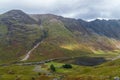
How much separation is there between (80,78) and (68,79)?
11064 mm

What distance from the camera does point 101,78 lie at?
14675 centimetres

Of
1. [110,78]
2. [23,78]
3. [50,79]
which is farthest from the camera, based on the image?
[23,78]

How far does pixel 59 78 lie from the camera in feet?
577

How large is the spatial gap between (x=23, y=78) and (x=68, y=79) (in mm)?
37717

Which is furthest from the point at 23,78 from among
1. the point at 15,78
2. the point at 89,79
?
the point at 89,79

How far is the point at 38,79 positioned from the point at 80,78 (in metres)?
34.8

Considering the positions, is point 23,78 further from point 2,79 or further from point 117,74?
point 117,74

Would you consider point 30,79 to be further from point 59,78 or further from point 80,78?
point 80,78

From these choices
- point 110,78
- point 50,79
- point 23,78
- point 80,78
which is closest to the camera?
point 110,78

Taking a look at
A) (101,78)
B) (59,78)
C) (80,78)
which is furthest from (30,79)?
(101,78)

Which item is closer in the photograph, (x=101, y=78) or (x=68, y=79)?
(x=101, y=78)

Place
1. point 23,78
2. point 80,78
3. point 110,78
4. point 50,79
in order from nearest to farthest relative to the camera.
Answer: point 110,78 → point 80,78 → point 50,79 → point 23,78

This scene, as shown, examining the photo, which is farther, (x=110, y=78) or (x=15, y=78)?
(x=15, y=78)

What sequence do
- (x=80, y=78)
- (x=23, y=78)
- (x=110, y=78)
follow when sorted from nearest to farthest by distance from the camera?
(x=110, y=78)
(x=80, y=78)
(x=23, y=78)
